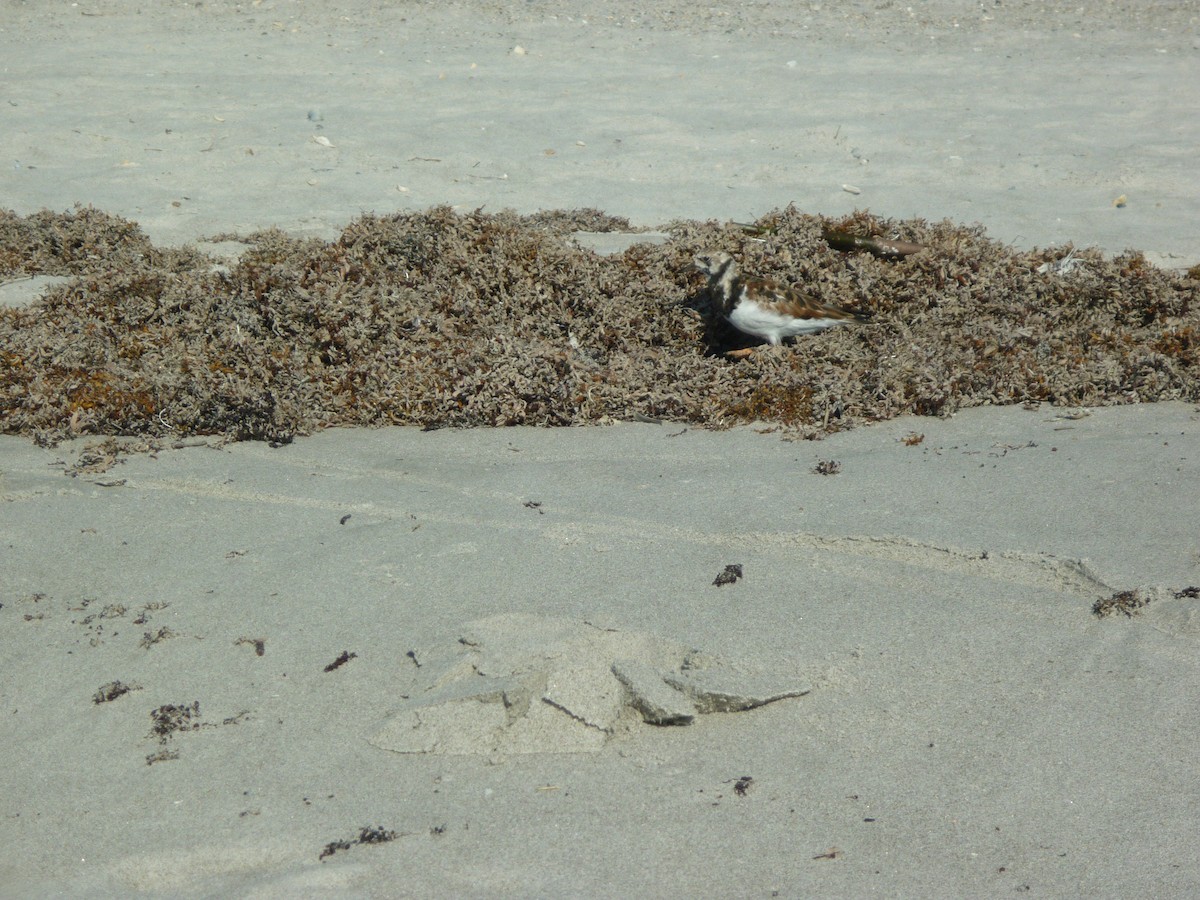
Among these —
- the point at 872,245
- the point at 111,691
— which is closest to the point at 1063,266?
the point at 872,245

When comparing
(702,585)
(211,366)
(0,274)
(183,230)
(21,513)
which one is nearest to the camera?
(702,585)

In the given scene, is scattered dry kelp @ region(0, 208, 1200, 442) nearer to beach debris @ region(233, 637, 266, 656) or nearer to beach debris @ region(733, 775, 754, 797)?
beach debris @ region(233, 637, 266, 656)

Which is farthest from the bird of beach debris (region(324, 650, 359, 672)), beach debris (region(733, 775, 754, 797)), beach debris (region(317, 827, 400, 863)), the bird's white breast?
beach debris (region(317, 827, 400, 863))

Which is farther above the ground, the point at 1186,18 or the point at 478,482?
the point at 1186,18

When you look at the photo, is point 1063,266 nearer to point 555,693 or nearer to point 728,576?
point 728,576

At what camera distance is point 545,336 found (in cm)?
532

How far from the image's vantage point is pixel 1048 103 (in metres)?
9.61

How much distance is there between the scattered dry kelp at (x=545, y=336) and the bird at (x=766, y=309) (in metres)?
0.09

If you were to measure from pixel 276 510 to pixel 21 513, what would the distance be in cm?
90

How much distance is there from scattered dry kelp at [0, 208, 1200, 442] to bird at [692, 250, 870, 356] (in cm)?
9

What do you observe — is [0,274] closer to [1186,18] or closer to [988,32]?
[988,32]

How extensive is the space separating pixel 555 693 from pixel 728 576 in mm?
821

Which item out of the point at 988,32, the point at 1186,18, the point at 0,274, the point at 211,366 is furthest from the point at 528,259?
the point at 1186,18

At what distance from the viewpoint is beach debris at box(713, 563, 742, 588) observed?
343 cm
